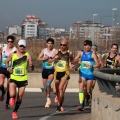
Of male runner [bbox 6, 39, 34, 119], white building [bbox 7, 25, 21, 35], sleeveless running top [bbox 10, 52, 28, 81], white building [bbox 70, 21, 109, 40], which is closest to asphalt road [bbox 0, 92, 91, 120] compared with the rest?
male runner [bbox 6, 39, 34, 119]

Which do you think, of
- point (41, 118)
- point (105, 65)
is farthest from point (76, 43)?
point (41, 118)

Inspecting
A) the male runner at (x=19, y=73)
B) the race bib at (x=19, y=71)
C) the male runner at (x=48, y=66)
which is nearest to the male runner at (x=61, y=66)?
the male runner at (x=48, y=66)

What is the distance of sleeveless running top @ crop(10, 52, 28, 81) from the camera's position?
12.0 m

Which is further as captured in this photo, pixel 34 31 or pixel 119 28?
pixel 34 31

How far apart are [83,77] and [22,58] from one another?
104 inches

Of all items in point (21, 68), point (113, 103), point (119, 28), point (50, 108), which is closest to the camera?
point (113, 103)

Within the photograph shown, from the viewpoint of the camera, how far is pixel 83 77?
556 inches

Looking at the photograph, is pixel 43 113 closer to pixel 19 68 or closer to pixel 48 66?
pixel 19 68

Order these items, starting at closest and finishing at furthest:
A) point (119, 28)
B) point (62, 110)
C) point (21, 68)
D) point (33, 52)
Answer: point (21, 68)
point (62, 110)
point (33, 52)
point (119, 28)

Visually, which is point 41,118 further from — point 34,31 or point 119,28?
point 34,31

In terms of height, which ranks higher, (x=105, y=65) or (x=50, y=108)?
(x=105, y=65)

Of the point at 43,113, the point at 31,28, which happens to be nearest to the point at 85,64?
the point at 43,113

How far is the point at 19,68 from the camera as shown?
39.3 feet

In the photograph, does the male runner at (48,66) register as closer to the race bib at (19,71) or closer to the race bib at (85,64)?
the race bib at (85,64)
